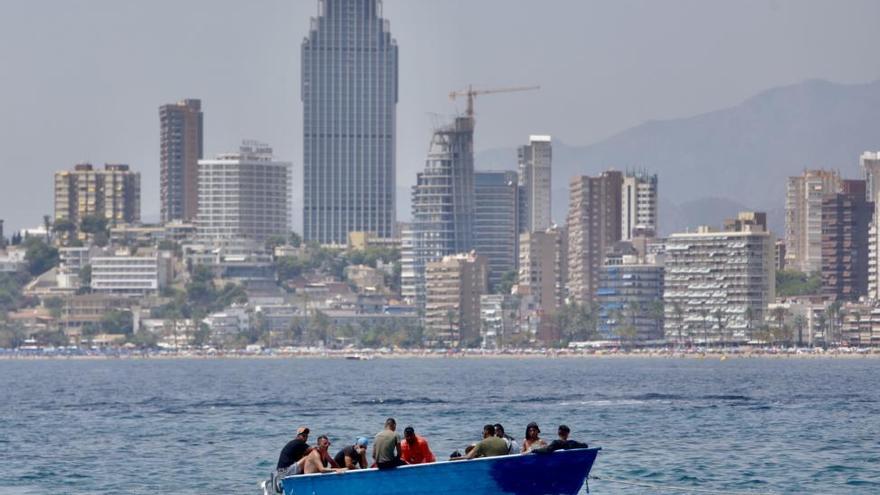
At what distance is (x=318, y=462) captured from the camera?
206 ft

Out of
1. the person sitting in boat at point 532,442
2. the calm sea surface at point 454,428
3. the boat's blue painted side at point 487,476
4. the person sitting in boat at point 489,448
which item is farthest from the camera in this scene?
the calm sea surface at point 454,428

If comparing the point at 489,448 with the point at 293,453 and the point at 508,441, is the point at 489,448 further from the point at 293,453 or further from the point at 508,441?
the point at 293,453

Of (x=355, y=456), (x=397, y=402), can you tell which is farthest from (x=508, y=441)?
(x=397, y=402)

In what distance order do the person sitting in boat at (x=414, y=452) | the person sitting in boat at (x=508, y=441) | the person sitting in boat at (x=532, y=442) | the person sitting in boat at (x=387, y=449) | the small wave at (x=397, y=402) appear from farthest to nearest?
1. the small wave at (x=397, y=402)
2. the person sitting in boat at (x=508, y=441)
3. the person sitting in boat at (x=414, y=452)
4. the person sitting in boat at (x=532, y=442)
5. the person sitting in boat at (x=387, y=449)

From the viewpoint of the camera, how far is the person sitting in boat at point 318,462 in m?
62.9

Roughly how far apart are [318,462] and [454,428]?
4422 cm

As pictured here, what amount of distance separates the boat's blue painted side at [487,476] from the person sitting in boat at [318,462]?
26.3 inches

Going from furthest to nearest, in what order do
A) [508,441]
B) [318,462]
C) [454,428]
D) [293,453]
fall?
[454,428], [293,453], [508,441], [318,462]

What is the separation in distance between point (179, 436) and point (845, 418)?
32797 millimetres

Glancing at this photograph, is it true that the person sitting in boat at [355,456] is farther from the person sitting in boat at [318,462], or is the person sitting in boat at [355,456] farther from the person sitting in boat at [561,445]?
the person sitting in boat at [561,445]

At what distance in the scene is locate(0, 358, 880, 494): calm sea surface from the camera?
261ft

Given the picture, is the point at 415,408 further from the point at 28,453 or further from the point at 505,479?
the point at 505,479

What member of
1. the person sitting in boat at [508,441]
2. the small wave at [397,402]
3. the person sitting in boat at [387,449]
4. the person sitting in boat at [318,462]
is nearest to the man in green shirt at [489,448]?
the person sitting in boat at [508,441]

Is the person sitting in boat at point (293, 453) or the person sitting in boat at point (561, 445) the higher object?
the person sitting in boat at point (561, 445)
